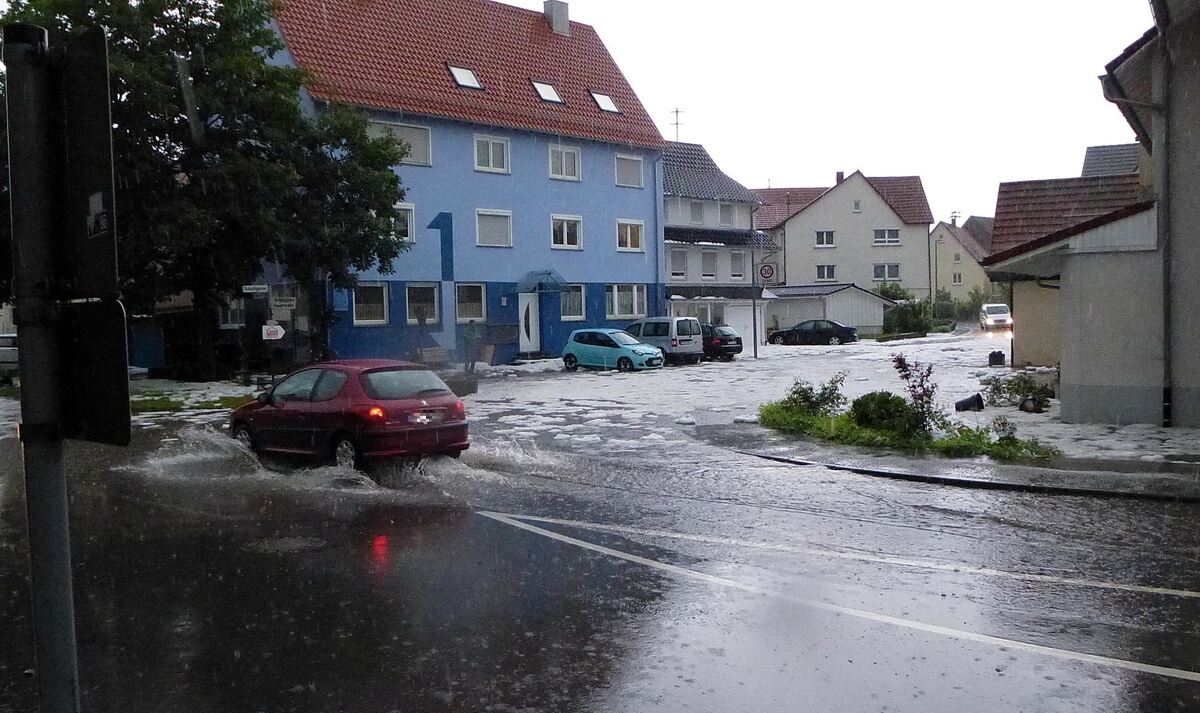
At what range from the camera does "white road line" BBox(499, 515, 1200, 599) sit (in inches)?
287

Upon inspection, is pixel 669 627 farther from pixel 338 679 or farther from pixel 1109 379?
pixel 1109 379

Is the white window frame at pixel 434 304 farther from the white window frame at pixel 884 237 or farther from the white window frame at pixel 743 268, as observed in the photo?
the white window frame at pixel 884 237

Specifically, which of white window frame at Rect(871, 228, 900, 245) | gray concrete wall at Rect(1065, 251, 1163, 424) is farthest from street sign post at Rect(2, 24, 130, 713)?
white window frame at Rect(871, 228, 900, 245)

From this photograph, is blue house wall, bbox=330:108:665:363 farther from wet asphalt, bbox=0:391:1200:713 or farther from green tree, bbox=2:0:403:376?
wet asphalt, bbox=0:391:1200:713

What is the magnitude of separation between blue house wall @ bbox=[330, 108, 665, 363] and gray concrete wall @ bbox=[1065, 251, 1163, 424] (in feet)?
73.0

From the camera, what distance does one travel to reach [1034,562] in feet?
26.7

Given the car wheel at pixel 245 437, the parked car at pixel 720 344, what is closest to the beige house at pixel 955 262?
the parked car at pixel 720 344

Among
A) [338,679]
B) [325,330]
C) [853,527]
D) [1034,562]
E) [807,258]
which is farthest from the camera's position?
[807,258]

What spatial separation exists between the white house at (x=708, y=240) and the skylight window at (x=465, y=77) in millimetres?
15623

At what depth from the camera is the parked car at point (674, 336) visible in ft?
122

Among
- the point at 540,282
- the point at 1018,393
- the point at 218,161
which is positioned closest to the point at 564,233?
the point at 540,282

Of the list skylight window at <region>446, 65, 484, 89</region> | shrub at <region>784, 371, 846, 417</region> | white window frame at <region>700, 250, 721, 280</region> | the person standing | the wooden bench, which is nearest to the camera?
shrub at <region>784, 371, 846, 417</region>

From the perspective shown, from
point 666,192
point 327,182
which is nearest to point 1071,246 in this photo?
point 327,182

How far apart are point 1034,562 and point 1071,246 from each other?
9.34m
